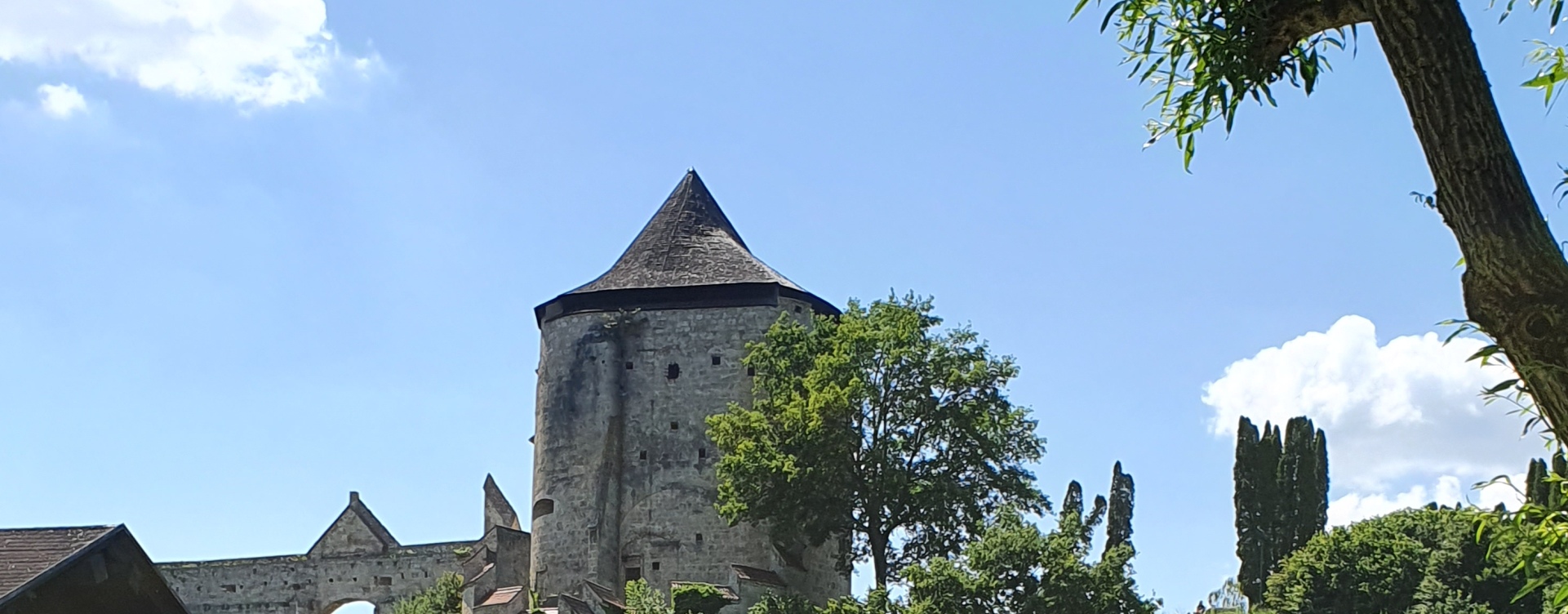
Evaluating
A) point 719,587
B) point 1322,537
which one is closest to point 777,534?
point 719,587

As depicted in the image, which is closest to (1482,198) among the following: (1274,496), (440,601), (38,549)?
(38,549)

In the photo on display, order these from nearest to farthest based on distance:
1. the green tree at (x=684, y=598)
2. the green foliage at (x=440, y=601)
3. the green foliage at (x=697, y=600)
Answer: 1. the green tree at (x=684, y=598)
2. the green foliage at (x=697, y=600)
3. the green foliage at (x=440, y=601)

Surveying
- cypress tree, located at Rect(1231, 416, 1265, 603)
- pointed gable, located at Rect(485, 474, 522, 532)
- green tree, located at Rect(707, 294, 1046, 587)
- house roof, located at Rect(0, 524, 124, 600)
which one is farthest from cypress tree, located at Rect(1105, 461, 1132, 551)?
house roof, located at Rect(0, 524, 124, 600)

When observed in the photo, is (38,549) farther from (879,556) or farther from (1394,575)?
(1394,575)

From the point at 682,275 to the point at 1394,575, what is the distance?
1901 centimetres

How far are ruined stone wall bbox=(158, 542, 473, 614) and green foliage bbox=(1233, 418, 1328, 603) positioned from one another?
2163cm

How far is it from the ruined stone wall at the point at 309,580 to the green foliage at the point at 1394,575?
22179 millimetres

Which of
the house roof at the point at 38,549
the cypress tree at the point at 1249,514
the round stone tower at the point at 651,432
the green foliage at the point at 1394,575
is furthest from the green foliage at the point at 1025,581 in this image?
the house roof at the point at 38,549

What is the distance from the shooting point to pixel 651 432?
39.1 m

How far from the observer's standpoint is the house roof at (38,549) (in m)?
9.14

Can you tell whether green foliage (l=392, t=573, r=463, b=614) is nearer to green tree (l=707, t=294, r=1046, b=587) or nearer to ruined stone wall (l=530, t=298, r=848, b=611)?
ruined stone wall (l=530, t=298, r=848, b=611)

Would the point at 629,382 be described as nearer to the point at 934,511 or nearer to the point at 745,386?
the point at 745,386

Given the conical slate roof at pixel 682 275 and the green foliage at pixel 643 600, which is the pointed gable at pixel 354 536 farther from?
the green foliage at pixel 643 600

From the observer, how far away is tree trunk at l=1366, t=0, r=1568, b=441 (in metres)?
3.38
